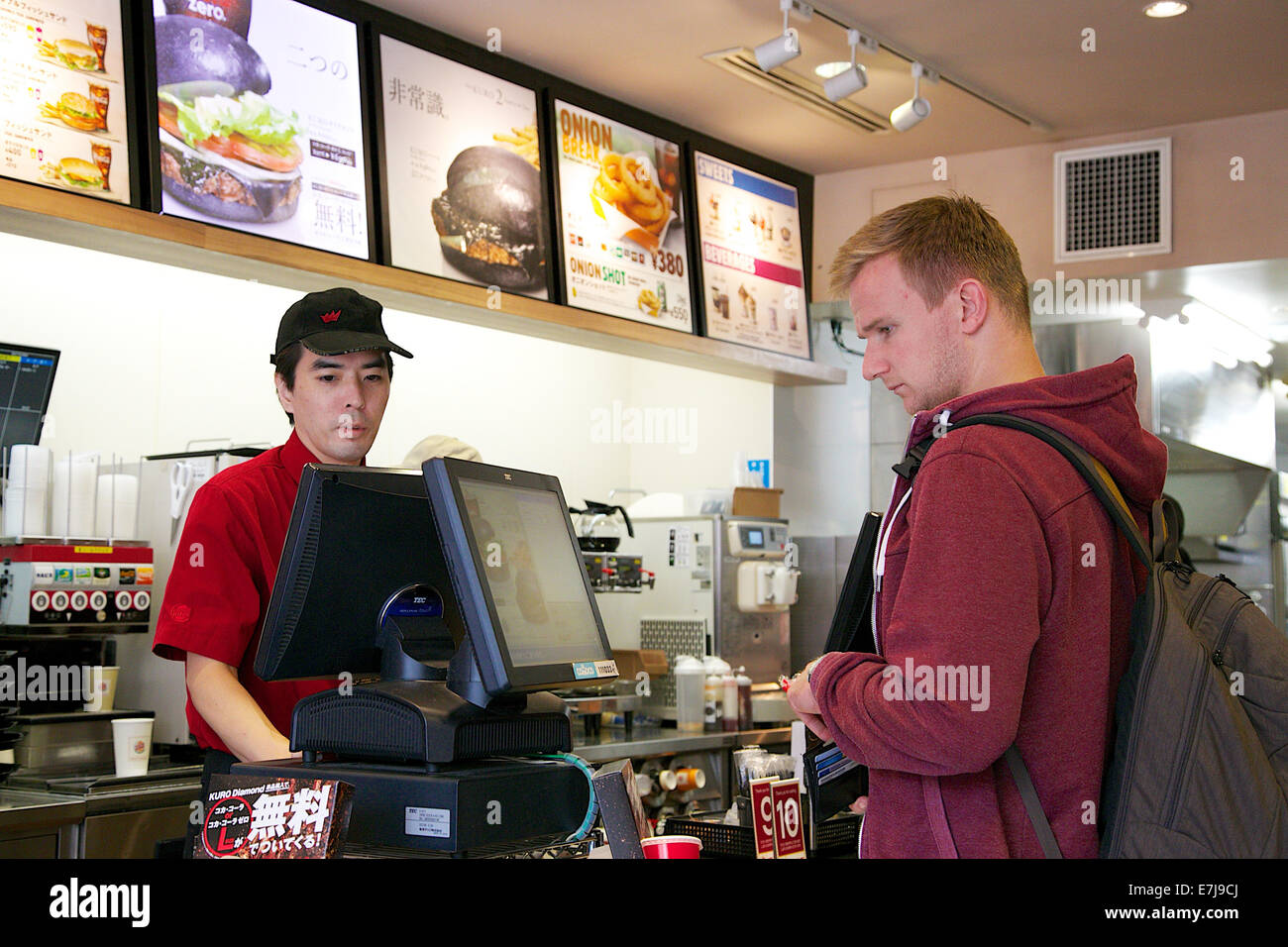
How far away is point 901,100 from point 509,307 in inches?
74.3

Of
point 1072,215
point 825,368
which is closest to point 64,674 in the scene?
point 825,368

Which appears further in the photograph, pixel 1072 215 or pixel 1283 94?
pixel 1072 215

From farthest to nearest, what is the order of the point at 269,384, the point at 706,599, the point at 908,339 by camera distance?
1. the point at 706,599
2. the point at 269,384
3. the point at 908,339

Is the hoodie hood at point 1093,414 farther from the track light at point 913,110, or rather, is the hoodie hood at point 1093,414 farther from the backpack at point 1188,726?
the track light at point 913,110

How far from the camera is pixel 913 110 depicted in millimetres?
4688

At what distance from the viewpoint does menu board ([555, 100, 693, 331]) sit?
4836 millimetres

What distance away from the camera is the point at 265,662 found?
158 centimetres

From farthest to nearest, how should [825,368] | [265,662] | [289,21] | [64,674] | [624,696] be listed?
[825,368]
[624,696]
[289,21]
[64,674]
[265,662]

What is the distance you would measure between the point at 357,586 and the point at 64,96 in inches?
92.9

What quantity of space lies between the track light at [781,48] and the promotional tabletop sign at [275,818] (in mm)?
3390

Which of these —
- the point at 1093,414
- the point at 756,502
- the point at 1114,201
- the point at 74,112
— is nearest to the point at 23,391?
the point at 74,112

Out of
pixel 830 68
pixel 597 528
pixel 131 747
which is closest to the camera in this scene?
pixel 131 747

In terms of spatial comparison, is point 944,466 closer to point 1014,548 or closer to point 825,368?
point 1014,548

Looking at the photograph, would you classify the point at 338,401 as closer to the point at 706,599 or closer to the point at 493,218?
the point at 493,218
